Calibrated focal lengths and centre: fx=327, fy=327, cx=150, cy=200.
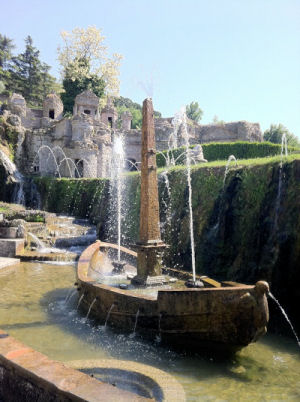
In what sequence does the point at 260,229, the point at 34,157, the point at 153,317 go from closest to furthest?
the point at 153,317 < the point at 260,229 < the point at 34,157

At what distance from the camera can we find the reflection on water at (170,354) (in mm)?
3842

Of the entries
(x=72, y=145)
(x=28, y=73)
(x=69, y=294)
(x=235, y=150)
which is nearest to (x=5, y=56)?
(x=28, y=73)

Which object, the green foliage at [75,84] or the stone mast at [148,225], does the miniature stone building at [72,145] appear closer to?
the green foliage at [75,84]

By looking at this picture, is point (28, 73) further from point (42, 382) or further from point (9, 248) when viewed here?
point (42, 382)

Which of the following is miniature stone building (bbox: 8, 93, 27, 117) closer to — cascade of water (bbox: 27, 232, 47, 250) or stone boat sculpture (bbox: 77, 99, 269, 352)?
→ cascade of water (bbox: 27, 232, 47, 250)

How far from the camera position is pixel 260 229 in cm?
819

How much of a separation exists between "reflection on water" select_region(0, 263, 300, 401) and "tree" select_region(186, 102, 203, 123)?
219 ft

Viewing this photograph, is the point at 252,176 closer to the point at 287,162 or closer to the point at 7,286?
the point at 287,162

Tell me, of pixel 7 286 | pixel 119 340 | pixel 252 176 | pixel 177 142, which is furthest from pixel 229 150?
pixel 119 340

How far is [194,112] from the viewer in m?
69.8

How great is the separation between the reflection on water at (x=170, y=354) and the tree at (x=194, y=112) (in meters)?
66.6

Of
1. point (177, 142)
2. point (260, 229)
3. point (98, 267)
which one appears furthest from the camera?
point (177, 142)

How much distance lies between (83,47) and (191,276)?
1469 inches

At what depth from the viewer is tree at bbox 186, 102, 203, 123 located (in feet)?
228
